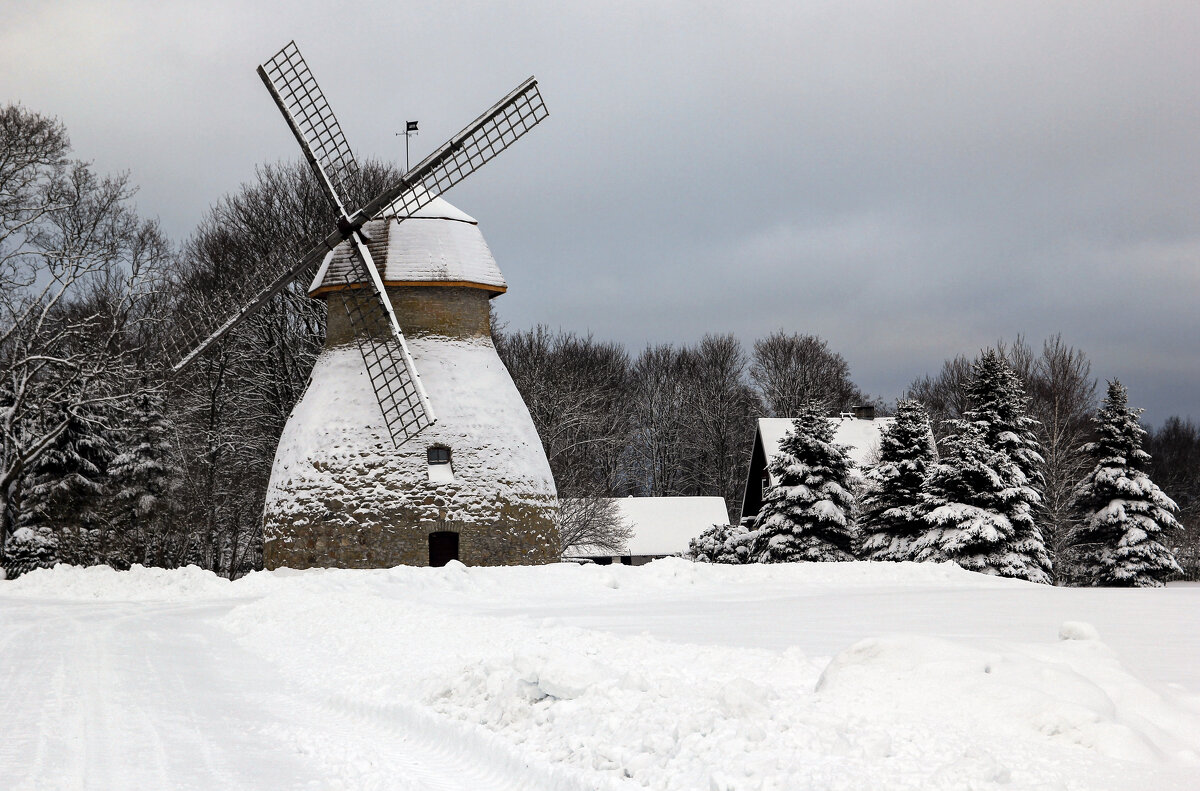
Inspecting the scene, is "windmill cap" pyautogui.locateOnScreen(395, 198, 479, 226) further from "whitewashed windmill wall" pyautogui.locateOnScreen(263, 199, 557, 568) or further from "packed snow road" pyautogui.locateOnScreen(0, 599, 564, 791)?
"packed snow road" pyautogui.locateOnScreen(0, 599, 564, 791)

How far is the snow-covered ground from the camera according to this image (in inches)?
241

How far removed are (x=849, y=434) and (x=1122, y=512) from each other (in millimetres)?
18207

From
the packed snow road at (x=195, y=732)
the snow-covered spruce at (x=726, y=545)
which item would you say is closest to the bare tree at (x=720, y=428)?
the snow-covered spruce at (x=726, y=545)

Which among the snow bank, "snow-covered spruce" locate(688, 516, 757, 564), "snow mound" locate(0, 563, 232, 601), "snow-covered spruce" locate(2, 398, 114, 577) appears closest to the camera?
the snow bank

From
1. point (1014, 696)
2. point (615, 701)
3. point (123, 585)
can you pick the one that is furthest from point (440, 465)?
point (1014, 696)

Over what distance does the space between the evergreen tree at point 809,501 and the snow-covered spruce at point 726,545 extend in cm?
144

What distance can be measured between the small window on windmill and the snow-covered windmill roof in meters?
3.80

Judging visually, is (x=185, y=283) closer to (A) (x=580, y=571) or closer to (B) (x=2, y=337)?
(B) (x=2, y=337)

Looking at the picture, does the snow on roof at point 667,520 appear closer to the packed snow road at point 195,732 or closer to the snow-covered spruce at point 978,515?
the snow-covered spruce at point 978,515

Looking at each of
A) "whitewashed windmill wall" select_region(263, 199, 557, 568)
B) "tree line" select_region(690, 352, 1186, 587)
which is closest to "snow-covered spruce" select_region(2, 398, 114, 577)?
"whitewashed windmill wall" select_region(263, 199, 557, 568)

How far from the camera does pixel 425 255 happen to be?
25094 mm

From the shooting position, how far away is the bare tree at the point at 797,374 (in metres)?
66.0

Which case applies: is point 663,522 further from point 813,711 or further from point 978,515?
point 813,711

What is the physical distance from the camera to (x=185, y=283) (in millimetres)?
36438
